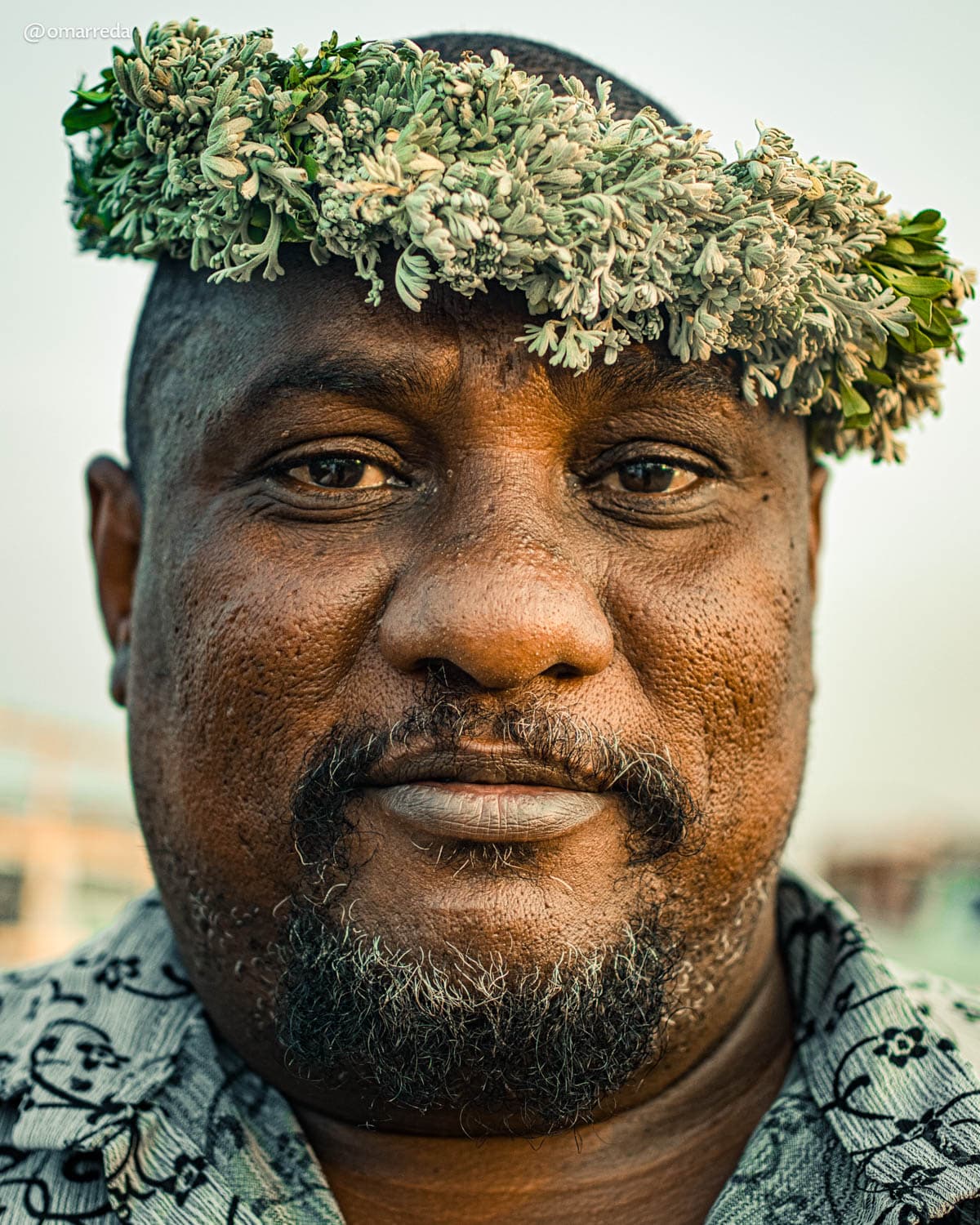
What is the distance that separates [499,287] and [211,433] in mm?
593

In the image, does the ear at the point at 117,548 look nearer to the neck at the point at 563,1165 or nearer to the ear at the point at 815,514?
the neck at the point at 563,1165

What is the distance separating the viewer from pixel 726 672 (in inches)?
82.2

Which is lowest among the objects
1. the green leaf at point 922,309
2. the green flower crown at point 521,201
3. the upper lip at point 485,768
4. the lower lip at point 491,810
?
the lower lip at point 491,810

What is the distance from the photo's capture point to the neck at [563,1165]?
2.12 m

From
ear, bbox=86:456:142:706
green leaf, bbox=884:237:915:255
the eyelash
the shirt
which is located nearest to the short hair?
ear, bbox=86:456:142:706

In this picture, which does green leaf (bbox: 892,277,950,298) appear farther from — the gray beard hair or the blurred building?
the blurred building

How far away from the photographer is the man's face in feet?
6.23

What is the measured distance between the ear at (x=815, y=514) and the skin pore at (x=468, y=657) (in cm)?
31

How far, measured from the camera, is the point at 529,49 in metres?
2.48

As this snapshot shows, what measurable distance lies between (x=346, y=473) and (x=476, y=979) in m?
0.88

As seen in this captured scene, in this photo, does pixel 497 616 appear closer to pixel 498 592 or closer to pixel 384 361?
pixel 498 592

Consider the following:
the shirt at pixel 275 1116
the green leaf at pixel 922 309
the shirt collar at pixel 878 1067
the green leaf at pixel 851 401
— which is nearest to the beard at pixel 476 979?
the shirt at pixel 275 1116

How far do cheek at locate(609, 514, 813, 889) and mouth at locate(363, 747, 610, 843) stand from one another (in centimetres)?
22

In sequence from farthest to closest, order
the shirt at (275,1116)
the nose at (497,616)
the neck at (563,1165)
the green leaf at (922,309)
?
the green leaf at (922,309)
the neck at (563,1165)
the shirt at (275,1116)
the nose at (497,616)
